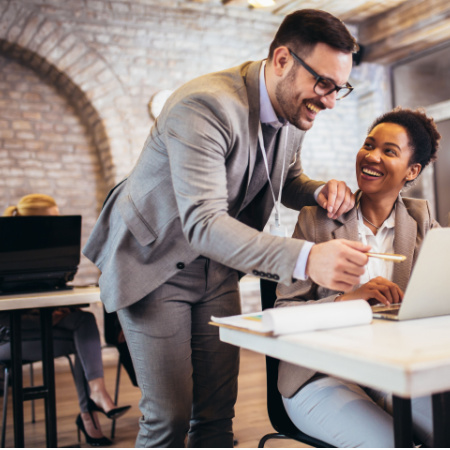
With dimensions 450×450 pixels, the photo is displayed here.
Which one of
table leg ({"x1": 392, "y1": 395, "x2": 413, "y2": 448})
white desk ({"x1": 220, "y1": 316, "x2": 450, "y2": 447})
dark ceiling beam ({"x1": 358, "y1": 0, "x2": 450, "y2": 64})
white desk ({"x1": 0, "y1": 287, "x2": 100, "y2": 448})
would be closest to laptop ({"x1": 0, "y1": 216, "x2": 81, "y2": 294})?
white desk ({"x1": 0, "y1": 287, "x2": 100, "y2": 448})

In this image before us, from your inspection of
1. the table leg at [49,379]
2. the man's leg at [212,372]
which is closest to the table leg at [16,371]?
the table leg at [49,379]

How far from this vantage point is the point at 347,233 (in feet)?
5.42

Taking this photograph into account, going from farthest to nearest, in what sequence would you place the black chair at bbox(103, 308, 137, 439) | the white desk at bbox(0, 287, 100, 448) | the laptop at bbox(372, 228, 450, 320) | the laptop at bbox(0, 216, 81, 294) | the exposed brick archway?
the exposed brick archway, the black chair at bbox(103, 308, 137, 439), the laptop at bbox(0, 216, 81, 294), the white desk at bbox(0, 287, 100, 448), the laptop at bbox(372, 228, 450, 320)

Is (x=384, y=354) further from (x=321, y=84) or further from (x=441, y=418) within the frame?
(x=321, y=84)

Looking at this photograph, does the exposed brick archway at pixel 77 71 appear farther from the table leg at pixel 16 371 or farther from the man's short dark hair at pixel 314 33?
the man's short dark hair at pixel 314 33

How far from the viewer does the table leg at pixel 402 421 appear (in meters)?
0.98

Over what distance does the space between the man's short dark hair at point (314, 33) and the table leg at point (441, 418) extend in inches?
33.4

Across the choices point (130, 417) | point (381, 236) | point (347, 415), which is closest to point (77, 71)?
point (130, 417)

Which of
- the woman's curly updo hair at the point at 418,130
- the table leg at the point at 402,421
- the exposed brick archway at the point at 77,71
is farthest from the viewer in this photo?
the exposed brick archway at the point at 77,71

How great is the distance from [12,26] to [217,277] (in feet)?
13.3

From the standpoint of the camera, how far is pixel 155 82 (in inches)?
210

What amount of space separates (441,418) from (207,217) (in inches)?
23.9

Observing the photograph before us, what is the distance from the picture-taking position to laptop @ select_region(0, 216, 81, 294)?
267cm

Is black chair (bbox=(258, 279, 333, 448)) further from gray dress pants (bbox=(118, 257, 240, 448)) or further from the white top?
the white top
